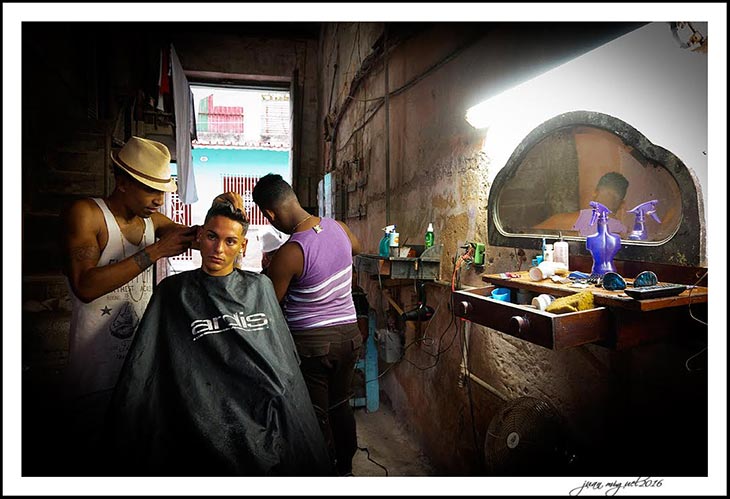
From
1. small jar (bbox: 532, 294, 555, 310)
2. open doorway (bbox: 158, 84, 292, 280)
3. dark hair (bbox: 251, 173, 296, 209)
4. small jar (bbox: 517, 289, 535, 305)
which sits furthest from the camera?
open doorway (bbox: 158, 84, 292, 280)

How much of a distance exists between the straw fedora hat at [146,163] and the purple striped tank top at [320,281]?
0.62 metres

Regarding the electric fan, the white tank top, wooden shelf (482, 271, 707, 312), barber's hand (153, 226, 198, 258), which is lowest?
the electric fan

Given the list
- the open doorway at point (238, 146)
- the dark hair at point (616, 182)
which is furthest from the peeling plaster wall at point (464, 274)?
the open doorway at point (238, 146)

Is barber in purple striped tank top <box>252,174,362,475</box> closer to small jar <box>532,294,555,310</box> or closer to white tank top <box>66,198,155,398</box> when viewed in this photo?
white tank top <box>66,198,155,398</box>

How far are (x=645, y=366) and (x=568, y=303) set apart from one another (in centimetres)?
39

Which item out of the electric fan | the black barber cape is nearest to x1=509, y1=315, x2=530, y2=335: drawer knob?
the electric fan

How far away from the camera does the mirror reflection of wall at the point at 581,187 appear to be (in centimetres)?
130

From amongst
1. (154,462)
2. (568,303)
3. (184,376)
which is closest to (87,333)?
(184,376)

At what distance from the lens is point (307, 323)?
2033 mm

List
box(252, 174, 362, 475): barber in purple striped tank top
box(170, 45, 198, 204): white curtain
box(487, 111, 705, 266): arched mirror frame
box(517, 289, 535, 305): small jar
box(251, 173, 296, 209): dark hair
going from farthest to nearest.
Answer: box(170, 45, 198, 204): white curtain < box(251, 173, 296, 209): dark hair < box(252, 174, 362, 475): barber in purple striped tank top < box(517, 289, 535, 305): small jar < box(487, 111, 705, 266): arched mirror frame

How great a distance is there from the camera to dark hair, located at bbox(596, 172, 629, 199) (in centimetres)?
141

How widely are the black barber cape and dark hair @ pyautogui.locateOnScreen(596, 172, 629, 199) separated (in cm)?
141

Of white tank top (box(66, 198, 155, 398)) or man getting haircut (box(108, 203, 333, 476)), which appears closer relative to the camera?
man getting haircut (box(108, 203, 333, 476))

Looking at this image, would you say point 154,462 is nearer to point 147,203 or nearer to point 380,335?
point 147,203
